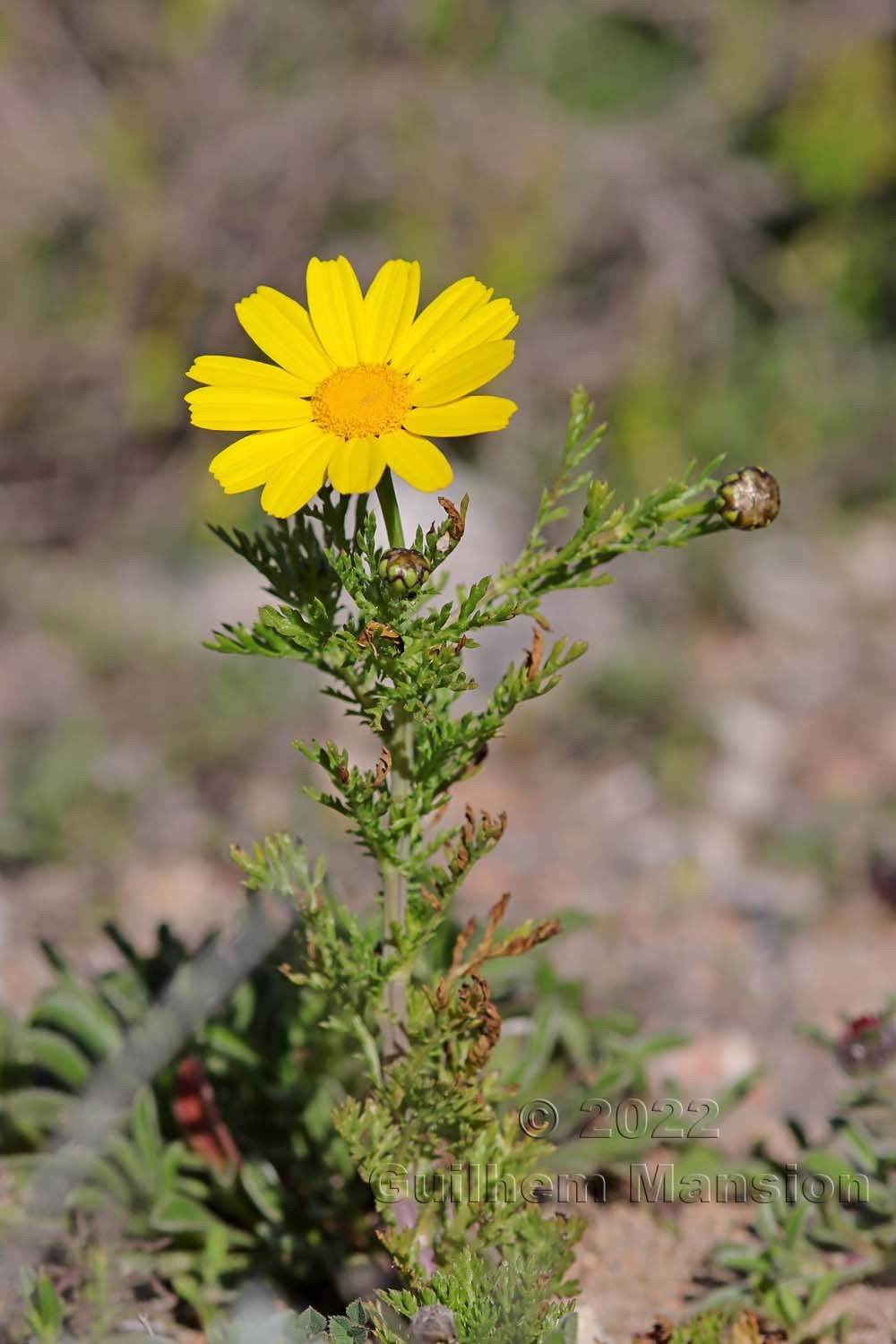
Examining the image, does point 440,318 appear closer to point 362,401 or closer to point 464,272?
point 362,401

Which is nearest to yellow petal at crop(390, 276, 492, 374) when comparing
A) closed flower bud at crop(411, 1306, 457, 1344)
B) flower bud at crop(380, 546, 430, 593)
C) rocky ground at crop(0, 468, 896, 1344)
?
flower bud at crop(380, 546, 430, 593)

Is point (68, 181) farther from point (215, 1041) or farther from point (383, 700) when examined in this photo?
point (383, 700)

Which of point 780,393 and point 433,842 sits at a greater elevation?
point 780,393

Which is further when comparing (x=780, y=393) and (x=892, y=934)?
(x=780, y=393)

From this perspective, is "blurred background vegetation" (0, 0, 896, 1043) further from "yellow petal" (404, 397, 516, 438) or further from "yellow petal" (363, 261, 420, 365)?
"yellow petal" (404, 397, 516, 438)

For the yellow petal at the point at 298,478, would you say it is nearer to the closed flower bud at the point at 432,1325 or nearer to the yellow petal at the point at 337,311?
the yellow petal at the point at 337,311

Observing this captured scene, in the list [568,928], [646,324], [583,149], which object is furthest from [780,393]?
[568,928]
